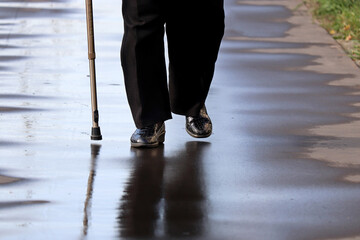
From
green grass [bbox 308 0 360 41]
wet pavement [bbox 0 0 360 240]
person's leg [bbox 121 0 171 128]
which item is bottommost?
green grass [bbox 308 0 360 41]

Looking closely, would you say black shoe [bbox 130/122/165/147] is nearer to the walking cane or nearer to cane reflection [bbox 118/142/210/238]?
cane reflection [bbox 118/142/210/238]

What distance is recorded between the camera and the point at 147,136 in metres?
6.03

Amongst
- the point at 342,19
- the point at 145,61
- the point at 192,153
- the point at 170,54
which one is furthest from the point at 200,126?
the point at 342,19

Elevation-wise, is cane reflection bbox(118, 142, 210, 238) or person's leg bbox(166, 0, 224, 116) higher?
person's leg bbox(166, 0, 224, 116)

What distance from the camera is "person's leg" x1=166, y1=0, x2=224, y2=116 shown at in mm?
6039

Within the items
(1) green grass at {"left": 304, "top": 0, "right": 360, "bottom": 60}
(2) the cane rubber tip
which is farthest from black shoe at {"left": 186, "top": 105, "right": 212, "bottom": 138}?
(1) green grass at {"left": 304, "top": 0, "right": 360, "bottom": 60}

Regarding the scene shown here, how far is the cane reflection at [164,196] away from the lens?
4.61 m

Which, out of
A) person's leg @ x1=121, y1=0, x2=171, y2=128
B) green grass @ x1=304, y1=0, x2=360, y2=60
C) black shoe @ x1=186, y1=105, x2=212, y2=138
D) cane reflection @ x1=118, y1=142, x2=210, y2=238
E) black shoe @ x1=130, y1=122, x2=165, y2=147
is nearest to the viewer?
cane reflection @ x1=118, y1=142, x2=210, y2=238

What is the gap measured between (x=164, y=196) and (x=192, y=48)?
1.30 m

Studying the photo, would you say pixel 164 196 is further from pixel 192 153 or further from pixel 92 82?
pixel 92 82

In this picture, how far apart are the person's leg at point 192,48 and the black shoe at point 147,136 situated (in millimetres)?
273

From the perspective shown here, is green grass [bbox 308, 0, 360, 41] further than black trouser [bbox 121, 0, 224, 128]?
Yes

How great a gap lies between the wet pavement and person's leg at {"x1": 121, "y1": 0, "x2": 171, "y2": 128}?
0.24 meters

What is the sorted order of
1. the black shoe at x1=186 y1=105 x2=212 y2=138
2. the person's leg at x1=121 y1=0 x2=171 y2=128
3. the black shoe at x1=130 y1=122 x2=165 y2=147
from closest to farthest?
the person's leg at x1=121 y1=0 x2=171 y2=128, the black shoe at x1=130 y1=122 x2=165 y2=147, the black shoe at x1=186 y1=105 x2=212 y2=138
